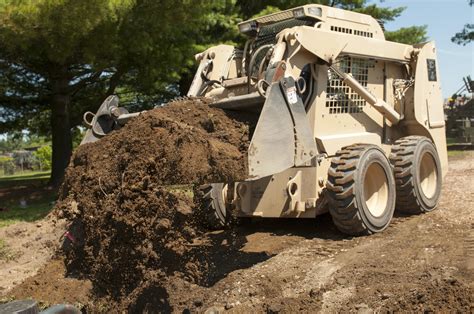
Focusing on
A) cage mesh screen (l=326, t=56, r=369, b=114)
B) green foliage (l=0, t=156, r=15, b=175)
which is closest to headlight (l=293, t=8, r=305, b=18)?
cage mesh screen (l=326, t=56, r=369, b=114)

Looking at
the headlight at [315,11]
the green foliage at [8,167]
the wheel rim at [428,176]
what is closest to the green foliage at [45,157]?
the green foliage at [8,167]

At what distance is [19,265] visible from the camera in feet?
22.6

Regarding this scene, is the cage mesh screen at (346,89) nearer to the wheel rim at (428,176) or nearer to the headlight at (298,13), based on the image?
the headlight at (298,13)

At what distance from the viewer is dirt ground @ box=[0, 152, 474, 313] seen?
4.42 m

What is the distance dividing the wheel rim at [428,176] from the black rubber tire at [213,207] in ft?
9.12

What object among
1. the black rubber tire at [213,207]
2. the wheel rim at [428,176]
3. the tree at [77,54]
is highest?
the tree at [77,54]

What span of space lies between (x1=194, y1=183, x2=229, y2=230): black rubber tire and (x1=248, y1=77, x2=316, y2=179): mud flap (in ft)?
6.33

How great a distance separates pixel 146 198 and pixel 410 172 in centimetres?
368

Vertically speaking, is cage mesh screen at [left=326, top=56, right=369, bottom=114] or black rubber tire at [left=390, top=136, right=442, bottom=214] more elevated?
cage mesh screen at [left=326, top=56, right=369, bottom=114]

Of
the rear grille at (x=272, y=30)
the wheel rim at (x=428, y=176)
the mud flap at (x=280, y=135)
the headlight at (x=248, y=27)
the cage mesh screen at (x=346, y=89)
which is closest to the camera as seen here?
the mud flap at (x=280, y=135)

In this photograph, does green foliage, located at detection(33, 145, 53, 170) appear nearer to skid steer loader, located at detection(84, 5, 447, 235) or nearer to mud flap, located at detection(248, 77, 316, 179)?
skid steer loader, located at detection(84, 5, 447, 235)

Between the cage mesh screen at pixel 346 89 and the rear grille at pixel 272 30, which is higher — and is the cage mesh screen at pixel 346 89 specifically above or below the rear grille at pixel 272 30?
below

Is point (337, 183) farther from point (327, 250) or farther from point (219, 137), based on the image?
point (219, 137)

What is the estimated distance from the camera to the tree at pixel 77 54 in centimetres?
Result: 995
